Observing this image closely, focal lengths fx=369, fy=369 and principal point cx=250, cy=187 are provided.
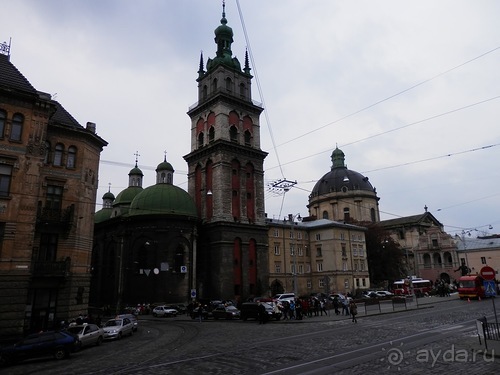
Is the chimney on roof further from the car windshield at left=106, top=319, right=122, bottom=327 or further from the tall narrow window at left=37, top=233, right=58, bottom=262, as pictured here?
the car windshield at left=106, top=319, right=122, bottom=327

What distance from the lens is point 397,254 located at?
75375 millimetres

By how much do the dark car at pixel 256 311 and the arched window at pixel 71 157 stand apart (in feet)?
59.4

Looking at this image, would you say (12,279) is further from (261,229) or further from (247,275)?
(261,229)

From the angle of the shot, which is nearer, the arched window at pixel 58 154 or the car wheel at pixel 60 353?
the car wheel at pixel 60 353

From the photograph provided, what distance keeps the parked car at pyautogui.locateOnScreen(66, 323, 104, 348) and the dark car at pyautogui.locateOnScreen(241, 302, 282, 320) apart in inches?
497

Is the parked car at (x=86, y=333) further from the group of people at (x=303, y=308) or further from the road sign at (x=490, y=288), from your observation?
the road sign at (x=490, y=288)

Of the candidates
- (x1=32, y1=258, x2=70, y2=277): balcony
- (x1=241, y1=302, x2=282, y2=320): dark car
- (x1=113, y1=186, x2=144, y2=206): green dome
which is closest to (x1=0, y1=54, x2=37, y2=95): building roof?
(x1=32, y1=258, x2=70, y2=277): balcony

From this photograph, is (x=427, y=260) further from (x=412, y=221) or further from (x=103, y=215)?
(x=103, y=215)

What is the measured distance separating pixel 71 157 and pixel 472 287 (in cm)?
4201

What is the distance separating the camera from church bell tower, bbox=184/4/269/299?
160 feet

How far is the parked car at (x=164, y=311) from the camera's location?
39969 millimetres

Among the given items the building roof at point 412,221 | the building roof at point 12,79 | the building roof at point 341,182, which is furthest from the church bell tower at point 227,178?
the building roof at point 412,221

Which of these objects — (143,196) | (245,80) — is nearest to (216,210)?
(143,196)

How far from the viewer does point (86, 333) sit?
67.5 feet
